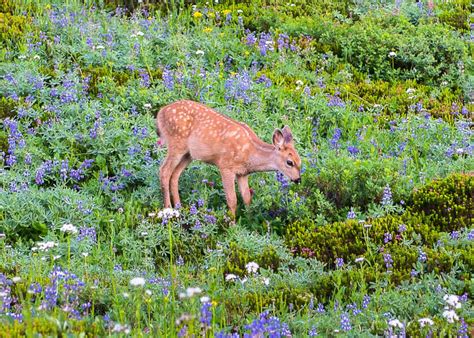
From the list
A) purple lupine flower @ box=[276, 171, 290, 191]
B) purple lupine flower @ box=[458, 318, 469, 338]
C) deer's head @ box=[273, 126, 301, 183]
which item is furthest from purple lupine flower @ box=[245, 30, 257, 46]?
purple lupine flower @ box=[458, 318, 469, 338]

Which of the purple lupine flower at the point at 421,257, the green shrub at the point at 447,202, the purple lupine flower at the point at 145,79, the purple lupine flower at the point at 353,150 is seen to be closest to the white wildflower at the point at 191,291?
the purple lupine flower at the point at 421,257

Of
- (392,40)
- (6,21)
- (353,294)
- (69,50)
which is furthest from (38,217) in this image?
(392,40)

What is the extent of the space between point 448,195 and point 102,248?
140 inches

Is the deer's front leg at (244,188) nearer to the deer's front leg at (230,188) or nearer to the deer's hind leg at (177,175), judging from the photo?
the deer's front leg at (230,188)

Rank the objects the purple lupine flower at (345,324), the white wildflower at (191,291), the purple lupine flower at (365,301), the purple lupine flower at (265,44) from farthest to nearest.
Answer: the purple lupine flower at (265,44) → the purple lupine flower at (365,301) → the purple lupine flower at (345,324) → the white wildflower at (191,291)

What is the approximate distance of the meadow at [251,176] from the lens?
24.5 ft

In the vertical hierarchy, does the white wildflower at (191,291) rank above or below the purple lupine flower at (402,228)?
above

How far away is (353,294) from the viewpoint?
25.7ft

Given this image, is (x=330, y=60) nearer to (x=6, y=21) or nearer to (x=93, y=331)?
(x=6, y=21)

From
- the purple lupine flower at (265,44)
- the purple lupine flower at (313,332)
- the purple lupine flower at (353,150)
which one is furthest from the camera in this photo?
the purple lupine flower at (265,44)

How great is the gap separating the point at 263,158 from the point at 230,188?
0.48m

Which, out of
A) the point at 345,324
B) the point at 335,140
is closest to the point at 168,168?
the point at 335,140

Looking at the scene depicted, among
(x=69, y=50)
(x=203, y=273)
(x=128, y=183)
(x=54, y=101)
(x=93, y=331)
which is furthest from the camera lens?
(x=69, y=50)

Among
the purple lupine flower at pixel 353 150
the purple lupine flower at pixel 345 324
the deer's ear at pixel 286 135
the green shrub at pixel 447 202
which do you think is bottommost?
the purple lupine flower at pixel 353 150
